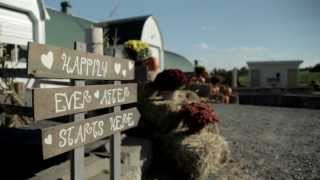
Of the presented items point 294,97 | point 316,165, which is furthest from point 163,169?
point 294,97

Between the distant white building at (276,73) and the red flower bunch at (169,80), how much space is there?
899 inches

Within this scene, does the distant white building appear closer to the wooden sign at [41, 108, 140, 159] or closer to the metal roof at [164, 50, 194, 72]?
the metal roof at [164, 50, 194, 72]

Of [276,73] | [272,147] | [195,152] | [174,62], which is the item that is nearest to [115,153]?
[195,152]

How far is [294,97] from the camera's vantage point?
16359 mm

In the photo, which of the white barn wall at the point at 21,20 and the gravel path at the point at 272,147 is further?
the white barn wall at the point at 21,20

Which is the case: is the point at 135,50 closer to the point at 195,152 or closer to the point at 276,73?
the point at 195,152

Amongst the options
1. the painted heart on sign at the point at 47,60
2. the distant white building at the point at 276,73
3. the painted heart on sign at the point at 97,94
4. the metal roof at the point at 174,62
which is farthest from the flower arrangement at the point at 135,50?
the distant white building at the point at 276,73

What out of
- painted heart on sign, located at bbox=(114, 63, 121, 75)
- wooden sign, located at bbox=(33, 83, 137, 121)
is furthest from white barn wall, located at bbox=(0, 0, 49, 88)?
wooden sign, located at bbox=(33, 83, 137, 121)

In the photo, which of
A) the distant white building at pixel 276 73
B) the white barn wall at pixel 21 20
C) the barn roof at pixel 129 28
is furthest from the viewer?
the distant white building at pixel 276 73

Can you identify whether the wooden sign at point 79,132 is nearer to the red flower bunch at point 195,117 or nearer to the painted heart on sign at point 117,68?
the painted heart on sign at point 117,68

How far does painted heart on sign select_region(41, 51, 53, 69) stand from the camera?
1.97m

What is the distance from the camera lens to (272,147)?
5906 mm

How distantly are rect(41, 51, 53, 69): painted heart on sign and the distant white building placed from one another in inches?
1032

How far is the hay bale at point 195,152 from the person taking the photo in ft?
14.4
